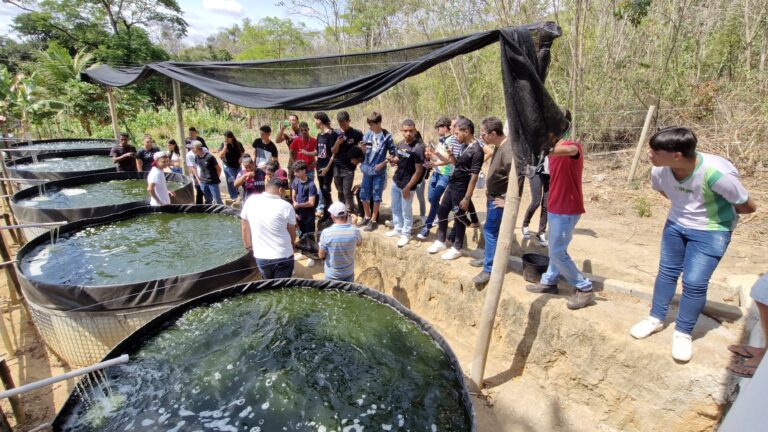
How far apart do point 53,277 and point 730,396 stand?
6215mm

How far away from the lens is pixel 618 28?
26.5 feet

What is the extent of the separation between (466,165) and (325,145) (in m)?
2.32

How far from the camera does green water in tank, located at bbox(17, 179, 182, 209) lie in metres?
6.56

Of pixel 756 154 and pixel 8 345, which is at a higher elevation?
pixel 756 154

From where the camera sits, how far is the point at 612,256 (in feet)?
14.5

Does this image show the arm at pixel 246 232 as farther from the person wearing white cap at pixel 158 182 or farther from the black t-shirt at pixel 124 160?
the black t-shirt at pixel 124 160

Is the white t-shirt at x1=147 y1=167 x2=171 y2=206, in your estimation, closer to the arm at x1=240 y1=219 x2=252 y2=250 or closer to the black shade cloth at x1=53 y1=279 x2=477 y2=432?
the arm at x1=240 y1=219 x2=252 y2=250

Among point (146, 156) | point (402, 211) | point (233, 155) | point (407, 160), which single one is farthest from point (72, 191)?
point (407, 160)

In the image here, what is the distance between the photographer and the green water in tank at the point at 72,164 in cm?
896

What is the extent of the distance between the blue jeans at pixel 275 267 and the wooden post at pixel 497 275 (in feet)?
6.81

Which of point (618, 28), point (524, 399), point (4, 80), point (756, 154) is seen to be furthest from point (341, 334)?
point (4, 80)

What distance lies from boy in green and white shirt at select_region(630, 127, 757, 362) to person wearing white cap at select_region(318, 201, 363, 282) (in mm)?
2564

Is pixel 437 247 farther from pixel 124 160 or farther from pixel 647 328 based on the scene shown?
pixel 124 160

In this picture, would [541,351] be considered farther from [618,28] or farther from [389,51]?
[618,28]
